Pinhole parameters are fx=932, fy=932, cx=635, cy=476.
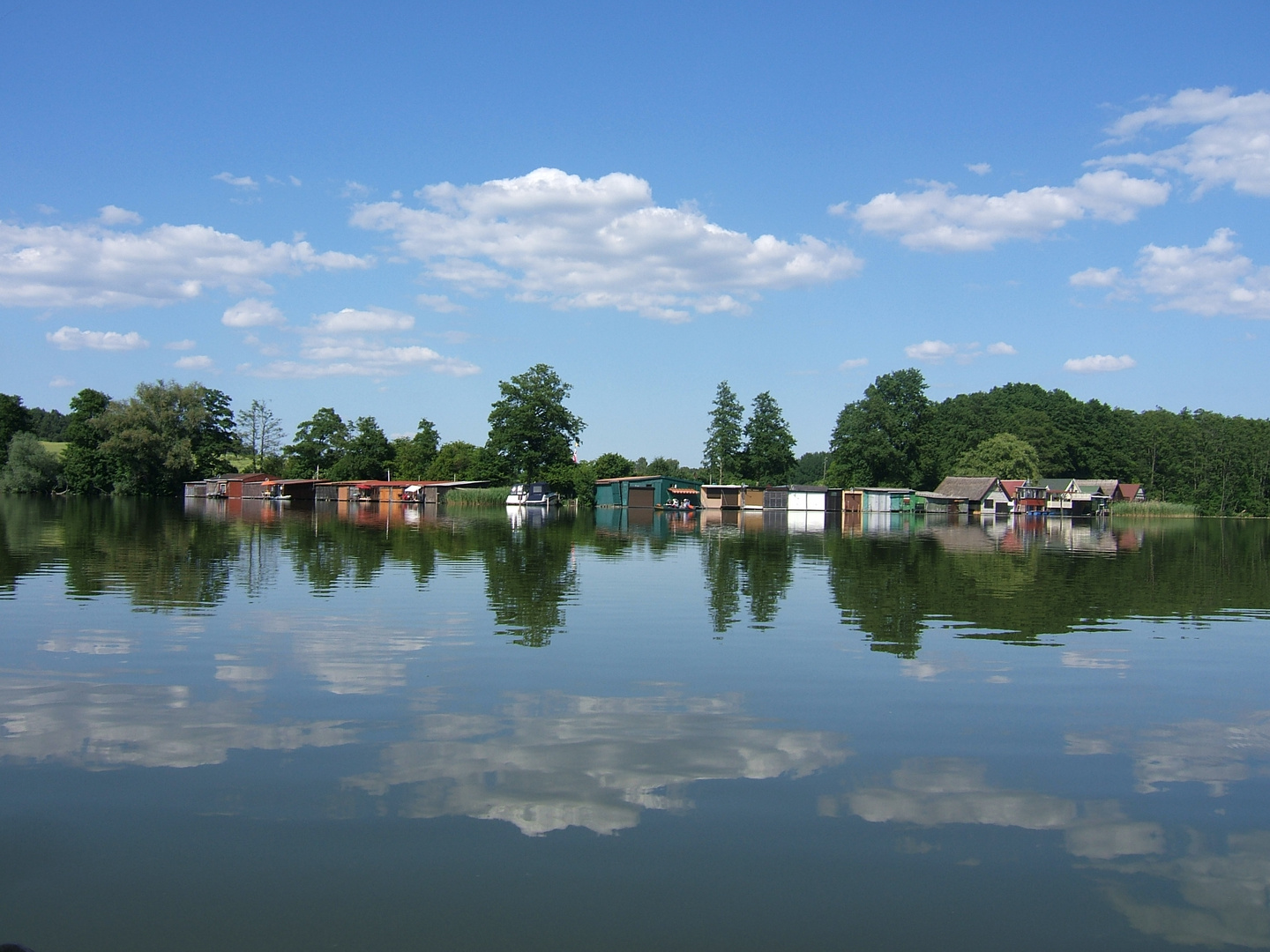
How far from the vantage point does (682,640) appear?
15.7 metres

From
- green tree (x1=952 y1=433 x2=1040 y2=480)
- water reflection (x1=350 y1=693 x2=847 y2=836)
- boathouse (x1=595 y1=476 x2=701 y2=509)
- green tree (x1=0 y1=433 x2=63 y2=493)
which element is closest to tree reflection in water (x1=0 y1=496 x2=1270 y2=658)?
water reflection (x1=350 y1=693 x2=847 y2=836)

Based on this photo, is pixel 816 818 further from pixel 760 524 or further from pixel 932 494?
pixel 932 494

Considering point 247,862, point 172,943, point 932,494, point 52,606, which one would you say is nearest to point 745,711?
point 247,862

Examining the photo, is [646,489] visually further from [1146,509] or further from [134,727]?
[134,727]

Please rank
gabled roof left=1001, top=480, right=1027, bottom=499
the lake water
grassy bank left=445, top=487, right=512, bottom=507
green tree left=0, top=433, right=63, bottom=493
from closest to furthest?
1. the lake water
2. grassy bank left=445, top=487, right=512, bottom=507
3. green tree left=0, top=433, right=63, bottom=493
4. gabled roof left=1001, top=480, right=1027, bottom=499

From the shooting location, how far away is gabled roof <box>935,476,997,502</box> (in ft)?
328

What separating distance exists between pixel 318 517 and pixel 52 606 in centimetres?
4515

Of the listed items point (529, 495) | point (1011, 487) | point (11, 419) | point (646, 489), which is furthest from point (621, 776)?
point (11, 419)

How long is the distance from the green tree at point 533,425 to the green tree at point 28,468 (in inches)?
1837

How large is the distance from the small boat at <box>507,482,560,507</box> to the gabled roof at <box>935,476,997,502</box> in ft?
140

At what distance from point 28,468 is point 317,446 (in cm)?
3200

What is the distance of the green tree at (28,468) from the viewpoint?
96750 millimetres

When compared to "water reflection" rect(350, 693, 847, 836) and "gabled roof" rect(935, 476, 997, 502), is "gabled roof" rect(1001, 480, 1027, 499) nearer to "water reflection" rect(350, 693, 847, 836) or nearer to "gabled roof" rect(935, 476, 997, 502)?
"gabled roof" rect(935, 476, 997, 502)

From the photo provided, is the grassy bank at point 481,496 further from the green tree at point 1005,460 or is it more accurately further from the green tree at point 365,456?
the green tree at point 1005,460
